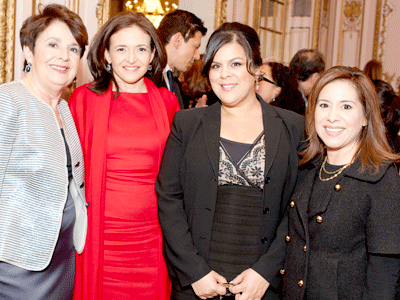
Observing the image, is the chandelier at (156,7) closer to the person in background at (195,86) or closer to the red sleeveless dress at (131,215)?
the person in background at (195,86)

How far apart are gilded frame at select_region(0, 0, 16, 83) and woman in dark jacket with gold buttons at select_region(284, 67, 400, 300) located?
210cm

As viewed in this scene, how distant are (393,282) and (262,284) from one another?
0.52 meters

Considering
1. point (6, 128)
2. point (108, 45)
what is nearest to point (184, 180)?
point (6, 128)

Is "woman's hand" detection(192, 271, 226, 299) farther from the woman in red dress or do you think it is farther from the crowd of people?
the woman in red dress

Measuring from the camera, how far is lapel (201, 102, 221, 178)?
1851 millimetres

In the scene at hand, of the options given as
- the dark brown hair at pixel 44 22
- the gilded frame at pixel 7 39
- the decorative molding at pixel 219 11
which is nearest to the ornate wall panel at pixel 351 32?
the decorative molding at pixel 219 11

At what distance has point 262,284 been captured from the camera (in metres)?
1.81

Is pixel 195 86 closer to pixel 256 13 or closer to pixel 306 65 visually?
pixel 306 65

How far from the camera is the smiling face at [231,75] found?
1898mm

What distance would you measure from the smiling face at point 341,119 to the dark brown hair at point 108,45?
99cm

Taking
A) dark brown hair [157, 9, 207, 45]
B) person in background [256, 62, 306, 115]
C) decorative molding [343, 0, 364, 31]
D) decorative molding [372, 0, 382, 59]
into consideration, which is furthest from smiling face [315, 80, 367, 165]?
decorative molding [343, 0, 364, 31]

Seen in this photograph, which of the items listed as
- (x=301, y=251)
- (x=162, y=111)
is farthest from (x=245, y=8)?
(x=301, y=251)

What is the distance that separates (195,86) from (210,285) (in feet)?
7.85

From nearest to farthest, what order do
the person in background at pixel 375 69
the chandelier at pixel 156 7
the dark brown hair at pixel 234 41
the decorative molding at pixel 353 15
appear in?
the dark brown hair at pixel 234 41
the person in background at pixel 375 69
the chandelier at pixel 156 7
the decorative molding at pixel 353 15
